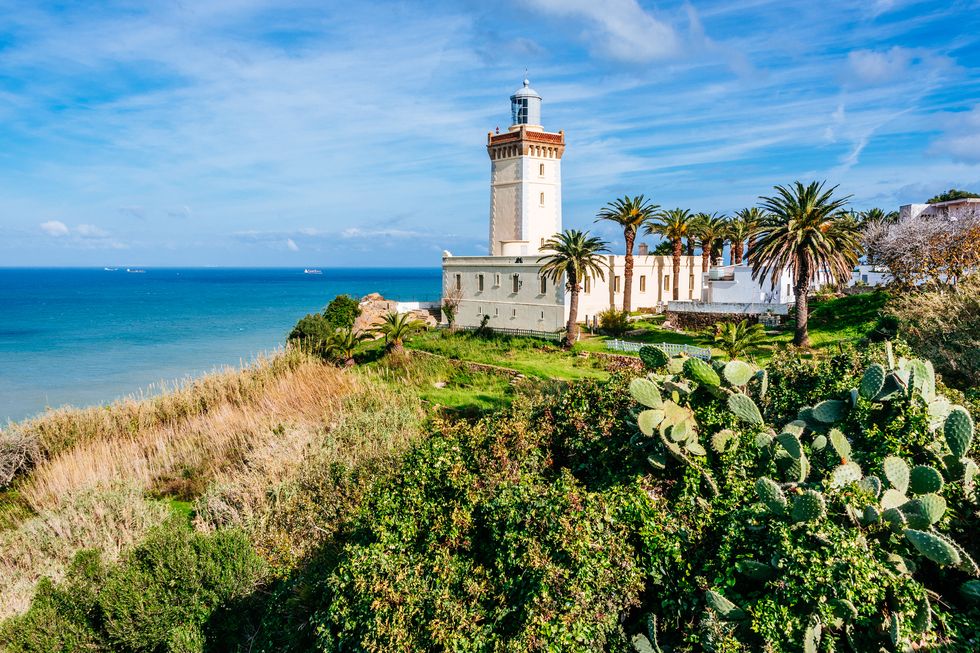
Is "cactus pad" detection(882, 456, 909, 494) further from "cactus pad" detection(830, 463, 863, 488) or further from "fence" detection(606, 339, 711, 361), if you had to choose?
"fence" detection(606, 339, 711, 361)

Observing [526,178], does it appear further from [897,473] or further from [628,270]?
[897,473]

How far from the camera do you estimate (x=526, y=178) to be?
3947cm

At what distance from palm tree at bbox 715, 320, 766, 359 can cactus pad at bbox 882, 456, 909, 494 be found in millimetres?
17824

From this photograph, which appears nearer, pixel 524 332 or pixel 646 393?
pixel 646 393

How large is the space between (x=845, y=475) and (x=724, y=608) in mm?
1999

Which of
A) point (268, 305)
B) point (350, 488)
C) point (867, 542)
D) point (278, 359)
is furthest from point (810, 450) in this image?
point (268, 305)

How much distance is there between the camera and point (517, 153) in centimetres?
3941

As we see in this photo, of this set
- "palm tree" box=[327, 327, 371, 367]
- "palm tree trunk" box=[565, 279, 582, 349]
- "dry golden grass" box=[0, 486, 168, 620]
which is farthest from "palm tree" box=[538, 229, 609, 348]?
"dry golden grass" box=[0, 486, 168, 620]

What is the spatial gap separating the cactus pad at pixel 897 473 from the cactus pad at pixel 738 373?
6.48 feet

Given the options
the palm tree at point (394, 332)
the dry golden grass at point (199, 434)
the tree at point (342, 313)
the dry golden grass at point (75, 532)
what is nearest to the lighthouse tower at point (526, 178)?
the palm tree at point (394, 332)

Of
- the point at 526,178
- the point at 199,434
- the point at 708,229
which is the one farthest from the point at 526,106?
the point at 199,434

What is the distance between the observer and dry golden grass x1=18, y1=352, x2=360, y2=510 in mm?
15586

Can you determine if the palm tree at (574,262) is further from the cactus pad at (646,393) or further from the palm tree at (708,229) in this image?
the cactus pad at (646,393)

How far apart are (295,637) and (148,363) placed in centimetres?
4615
